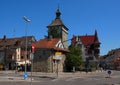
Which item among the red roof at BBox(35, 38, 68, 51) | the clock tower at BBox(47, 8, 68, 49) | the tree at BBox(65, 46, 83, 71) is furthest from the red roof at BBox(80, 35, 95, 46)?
the red roof at BBox(35, 38, 68, 51)

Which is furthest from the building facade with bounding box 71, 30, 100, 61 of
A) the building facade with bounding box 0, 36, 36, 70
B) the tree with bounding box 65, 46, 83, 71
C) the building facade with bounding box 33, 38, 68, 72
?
the building facade with bounding box 33, 38, 68, 72

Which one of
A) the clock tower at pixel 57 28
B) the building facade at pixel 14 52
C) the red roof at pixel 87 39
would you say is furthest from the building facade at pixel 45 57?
the red roof at pixel 87 39

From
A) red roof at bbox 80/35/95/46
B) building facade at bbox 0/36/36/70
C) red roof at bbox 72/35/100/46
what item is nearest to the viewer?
building facade at bbox 0/36/36/70

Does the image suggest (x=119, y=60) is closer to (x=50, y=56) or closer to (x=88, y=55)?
(x=88, y=55)

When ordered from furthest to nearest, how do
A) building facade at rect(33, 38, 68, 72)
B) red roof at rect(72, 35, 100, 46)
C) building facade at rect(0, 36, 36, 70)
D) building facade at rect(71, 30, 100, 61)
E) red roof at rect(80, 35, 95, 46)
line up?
1. red roof at rect(72, 35, 100, 46)
2. red roof at rect(80, 35, 95, 46)
3. building facade at rect(71, 30, 100, 61)
4. building facade at rect(0, 36, 36, 70)
5. building facade at rect(33, 38, 68, 72)

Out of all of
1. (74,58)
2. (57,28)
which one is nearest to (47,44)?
(74,58)

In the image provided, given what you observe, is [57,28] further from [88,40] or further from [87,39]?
[87,39]

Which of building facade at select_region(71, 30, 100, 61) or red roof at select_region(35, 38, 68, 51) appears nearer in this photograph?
red roof at select_region(35, 38, 68, 51)

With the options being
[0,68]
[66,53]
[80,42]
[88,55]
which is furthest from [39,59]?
[88,55]

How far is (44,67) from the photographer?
3076 inches

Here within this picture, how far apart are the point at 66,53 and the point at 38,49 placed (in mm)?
10737

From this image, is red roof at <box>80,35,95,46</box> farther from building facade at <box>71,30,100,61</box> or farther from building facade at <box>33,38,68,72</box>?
building facade at <box>33,38,68,72</box>

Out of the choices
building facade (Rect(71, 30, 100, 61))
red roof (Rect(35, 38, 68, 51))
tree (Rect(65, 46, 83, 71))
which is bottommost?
tree (Rect(65, 46, 83, 71))

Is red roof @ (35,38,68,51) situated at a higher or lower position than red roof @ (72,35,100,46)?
lower
